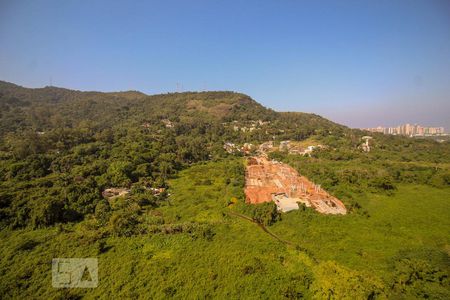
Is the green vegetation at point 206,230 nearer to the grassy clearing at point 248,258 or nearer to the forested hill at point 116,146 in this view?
the grassy clearing at point 248,258

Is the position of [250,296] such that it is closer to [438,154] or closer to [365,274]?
[365,274]

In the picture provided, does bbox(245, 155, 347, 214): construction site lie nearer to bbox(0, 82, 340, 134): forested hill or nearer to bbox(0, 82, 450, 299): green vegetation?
bbox(0, 82, 450, 299): green vegetation

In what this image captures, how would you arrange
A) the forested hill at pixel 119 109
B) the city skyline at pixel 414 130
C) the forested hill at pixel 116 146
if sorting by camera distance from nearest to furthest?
the forested hill at pixel 116 146, the forested hill at pixel 119 109, the city skyline at pixel 414 130

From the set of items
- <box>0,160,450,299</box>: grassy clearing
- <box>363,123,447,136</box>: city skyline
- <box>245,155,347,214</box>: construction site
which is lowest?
<box>0,160,450,299</box>: grassy clearing

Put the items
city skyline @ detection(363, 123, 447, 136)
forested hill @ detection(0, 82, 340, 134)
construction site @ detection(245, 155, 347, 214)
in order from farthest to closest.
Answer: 1. city skyline @ detection(363, 123, 447, 136)
2. forested hill @ detection(0, 82, 340, 134)
3. construction site @ detection(245, 155, 347, 214)

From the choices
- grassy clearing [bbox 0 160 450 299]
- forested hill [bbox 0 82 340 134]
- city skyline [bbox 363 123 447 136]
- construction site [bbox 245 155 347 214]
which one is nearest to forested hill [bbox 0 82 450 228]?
forested hill [bbox 0 82 340 134]

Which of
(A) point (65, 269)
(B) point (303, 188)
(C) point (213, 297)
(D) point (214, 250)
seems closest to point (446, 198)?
(B) point (303, 188)

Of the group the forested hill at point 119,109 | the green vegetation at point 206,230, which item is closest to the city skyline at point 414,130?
the forested hill at point 119,109
